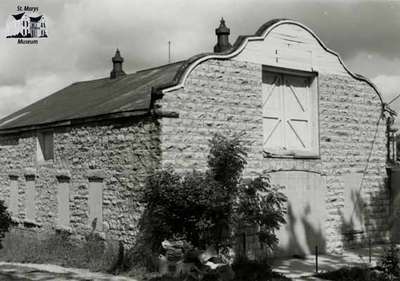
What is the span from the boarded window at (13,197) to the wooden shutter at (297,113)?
9.80 m

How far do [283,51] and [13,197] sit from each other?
1091cm

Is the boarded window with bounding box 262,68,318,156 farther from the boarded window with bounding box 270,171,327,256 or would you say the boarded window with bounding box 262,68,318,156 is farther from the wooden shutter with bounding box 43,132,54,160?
the wooden shutter with bounding box 43,132,54,160

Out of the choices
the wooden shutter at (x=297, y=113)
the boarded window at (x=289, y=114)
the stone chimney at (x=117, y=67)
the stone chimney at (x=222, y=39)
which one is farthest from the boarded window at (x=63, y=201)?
the stone chimney at (x=117, y=67)

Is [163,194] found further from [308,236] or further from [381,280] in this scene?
[308,236]

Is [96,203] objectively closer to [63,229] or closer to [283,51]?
[63,229]

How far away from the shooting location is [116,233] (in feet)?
50.6

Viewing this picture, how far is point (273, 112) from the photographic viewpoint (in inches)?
682

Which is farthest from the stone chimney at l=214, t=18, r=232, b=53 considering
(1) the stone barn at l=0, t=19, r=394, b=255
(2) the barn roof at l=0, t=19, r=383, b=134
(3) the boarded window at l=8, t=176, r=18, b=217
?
(3) the boarded window at l=8, t=176, r=18, b=217

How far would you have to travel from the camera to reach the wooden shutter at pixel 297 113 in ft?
58.2

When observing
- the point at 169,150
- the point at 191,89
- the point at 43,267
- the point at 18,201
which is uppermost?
the point at 191,89

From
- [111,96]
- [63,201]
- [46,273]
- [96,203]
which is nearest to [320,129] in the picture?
[111,96]

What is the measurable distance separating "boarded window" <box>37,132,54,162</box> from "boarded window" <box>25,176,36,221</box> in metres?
0.98

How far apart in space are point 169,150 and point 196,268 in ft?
10.5

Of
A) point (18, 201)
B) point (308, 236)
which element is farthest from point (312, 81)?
point (18, 201)
